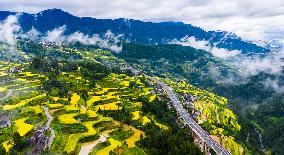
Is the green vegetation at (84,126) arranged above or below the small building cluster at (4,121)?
below

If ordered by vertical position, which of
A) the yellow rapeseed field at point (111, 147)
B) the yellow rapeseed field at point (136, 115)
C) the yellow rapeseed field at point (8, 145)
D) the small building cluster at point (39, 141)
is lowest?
the yellow rapeseed field at point (136, 115)

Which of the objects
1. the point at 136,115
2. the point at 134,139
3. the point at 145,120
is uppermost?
the point at 134,139

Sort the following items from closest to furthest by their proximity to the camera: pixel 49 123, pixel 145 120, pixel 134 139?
pixel 134 139, pixel 49 123, pixel 145 120

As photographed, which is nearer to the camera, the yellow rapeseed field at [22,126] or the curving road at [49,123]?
the curving road at [49,123]

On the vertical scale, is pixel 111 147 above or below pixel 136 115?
above

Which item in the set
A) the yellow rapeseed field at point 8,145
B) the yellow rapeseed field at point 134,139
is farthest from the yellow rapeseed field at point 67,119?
the yellow rapeseed field at point 8,145

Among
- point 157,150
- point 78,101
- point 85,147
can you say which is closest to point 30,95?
point 78,101

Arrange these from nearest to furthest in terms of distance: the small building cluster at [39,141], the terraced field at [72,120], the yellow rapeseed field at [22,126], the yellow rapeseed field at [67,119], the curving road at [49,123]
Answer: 1. the small building cluster at [39,141]
2. the curving road at [49,123]
3. the terraced field at [72,120]
4. the yellow rapeseed field at [22,126]
5. the yellow rapeseed field at [67,119]

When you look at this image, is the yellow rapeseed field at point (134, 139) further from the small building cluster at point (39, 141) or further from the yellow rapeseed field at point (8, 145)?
the yellow rapeseed field at point (8, 145)

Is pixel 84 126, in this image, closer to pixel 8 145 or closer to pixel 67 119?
pixel 67 119

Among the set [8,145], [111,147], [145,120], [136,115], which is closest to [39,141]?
[8,145]

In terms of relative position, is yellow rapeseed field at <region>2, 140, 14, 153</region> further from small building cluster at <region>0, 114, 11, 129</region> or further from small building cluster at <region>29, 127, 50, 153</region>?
small building cluster at <region>0, 114, 11, 129</region>

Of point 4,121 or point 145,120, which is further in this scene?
point 145,120
